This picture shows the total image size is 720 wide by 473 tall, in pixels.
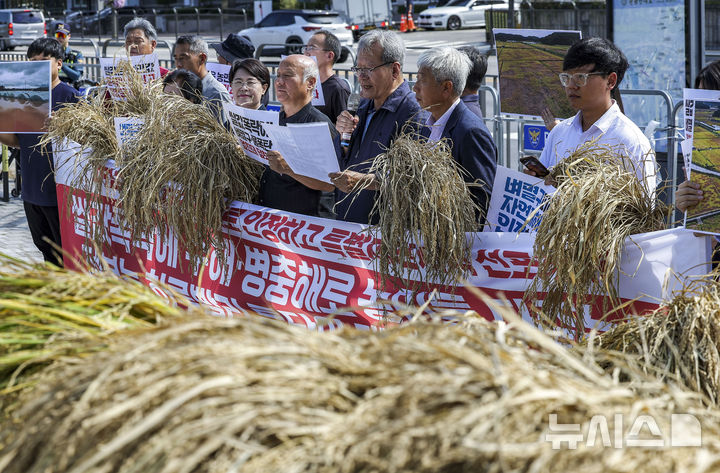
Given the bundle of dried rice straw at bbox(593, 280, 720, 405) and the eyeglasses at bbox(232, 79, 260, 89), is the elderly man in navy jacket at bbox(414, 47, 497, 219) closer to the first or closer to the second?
the eyeglasses at bbox(232, 79, 260, 89)

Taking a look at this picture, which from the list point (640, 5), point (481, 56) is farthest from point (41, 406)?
point (640, 5)

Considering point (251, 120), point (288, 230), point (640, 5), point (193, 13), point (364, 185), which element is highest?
point (193, 13)

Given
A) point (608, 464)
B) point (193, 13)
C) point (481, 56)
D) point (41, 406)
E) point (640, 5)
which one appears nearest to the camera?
point (608, 464)

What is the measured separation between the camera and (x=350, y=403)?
4.77ft

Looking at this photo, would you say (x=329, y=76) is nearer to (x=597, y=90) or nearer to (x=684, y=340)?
(x=597, y=90)

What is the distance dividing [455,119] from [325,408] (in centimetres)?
290

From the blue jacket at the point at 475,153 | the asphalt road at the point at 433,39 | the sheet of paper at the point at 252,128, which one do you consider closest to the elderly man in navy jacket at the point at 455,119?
the blue jacket at the point at 475,153

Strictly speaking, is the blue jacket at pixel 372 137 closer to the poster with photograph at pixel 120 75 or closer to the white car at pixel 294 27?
the poster with photograph at pixel 120 75

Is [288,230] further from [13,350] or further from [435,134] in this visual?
[13,350]

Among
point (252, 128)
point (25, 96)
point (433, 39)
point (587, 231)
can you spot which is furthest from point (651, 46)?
point (433, 39)

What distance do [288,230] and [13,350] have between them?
8.62ft

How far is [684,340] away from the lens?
2.21 meters

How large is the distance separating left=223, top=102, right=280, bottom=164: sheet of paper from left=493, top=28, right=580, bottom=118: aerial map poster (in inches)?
84.5

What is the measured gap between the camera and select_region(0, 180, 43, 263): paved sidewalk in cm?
729
